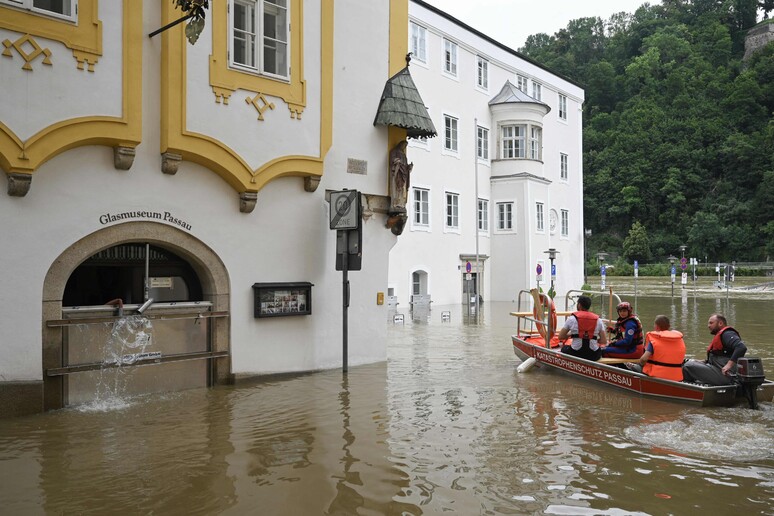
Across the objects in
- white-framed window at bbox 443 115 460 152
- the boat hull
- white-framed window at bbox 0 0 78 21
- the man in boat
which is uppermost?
white-framed window at bbox 443 115 460 152

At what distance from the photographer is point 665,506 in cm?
593

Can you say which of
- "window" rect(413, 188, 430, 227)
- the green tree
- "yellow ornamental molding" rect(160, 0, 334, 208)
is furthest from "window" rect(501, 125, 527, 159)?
the green tree

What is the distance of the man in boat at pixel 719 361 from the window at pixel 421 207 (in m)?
22.9

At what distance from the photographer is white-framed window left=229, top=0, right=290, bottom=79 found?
11.7 meters

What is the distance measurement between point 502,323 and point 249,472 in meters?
19.0

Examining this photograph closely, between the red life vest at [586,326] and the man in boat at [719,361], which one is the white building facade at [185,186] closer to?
the red life vest at [586,326]

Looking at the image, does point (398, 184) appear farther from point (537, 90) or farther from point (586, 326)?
point (537, 90)

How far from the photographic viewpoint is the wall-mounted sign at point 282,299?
12.0 metres

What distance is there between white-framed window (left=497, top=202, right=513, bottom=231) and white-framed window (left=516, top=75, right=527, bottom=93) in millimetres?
7857

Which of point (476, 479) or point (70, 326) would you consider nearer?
point (476, 479)

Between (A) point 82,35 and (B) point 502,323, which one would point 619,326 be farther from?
(B) point 502,323

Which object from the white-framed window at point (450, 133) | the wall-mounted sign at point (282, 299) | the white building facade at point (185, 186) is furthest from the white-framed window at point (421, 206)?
the wall-mounted sign at point (282, 299)

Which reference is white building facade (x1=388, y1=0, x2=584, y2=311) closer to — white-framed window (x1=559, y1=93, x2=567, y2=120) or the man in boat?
white-framed window (x1=559, y1=93, x2=567, y2=120)

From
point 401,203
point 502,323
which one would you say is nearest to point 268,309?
point 401,203
